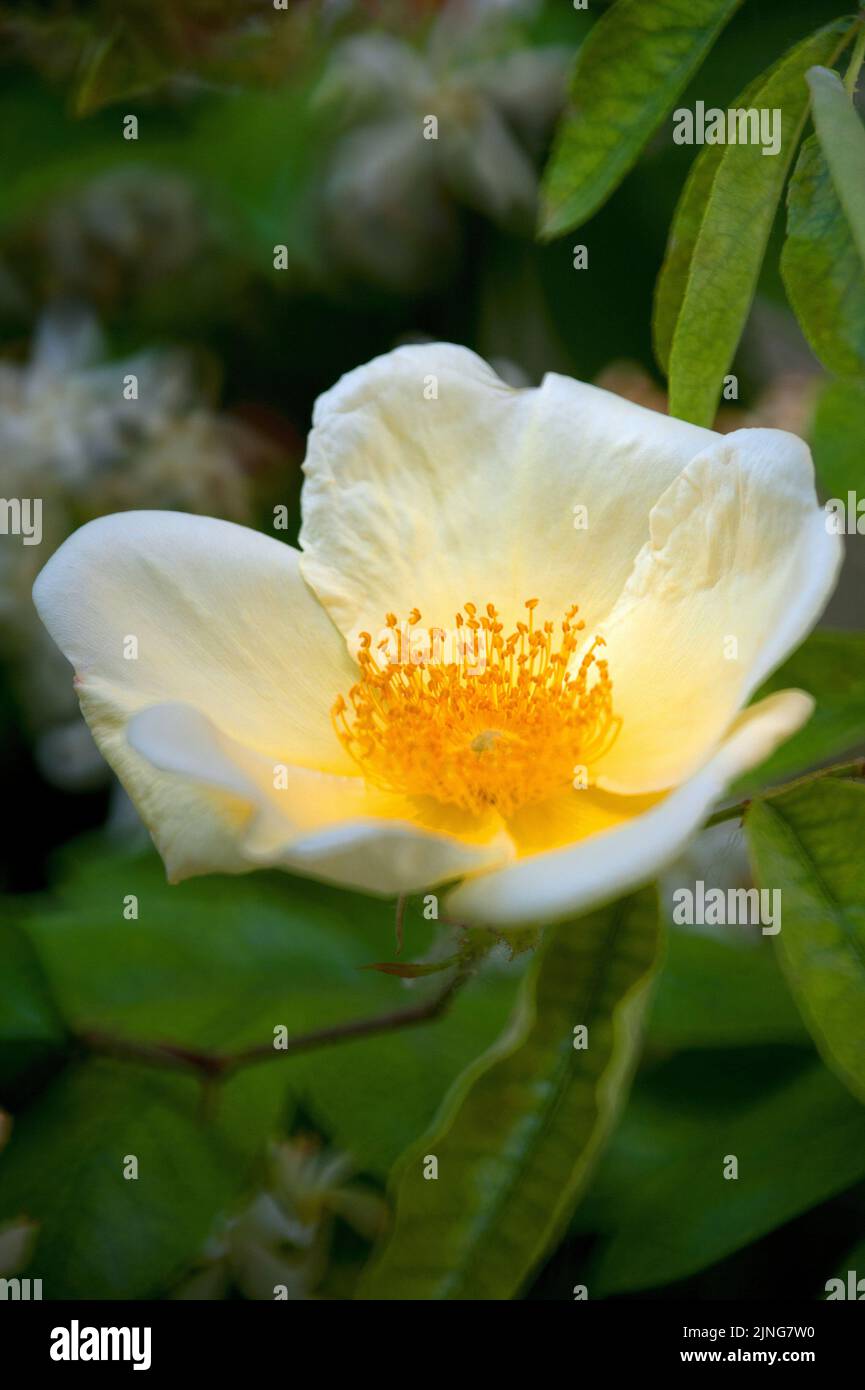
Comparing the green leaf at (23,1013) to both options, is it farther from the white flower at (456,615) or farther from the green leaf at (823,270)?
the green leaf at (823,270)

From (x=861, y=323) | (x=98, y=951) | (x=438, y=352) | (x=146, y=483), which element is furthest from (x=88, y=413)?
(x=861, y=323)

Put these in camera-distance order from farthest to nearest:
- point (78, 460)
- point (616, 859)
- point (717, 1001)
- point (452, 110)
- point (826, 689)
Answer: point (452, 110)
point (78, 460)
point (717, 1001)
point (826, 689)
point (616, 859)

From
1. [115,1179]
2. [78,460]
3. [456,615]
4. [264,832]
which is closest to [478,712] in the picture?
[456,615]

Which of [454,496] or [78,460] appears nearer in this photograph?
[454,496]

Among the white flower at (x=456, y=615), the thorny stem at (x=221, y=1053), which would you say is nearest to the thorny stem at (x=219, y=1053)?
the thorny stem at (x=221, y=1053)

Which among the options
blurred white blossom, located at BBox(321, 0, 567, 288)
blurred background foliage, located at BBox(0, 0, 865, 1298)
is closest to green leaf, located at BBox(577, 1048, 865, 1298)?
blurred background foliage, located at BBox(0, 0, 865, 1298)

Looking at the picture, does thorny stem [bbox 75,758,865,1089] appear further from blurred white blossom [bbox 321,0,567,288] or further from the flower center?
blurred white blossom [bbox 321,0,567,288]

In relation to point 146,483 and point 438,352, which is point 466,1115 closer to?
point 438,352

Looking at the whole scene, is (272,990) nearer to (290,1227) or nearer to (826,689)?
(290,1227)
